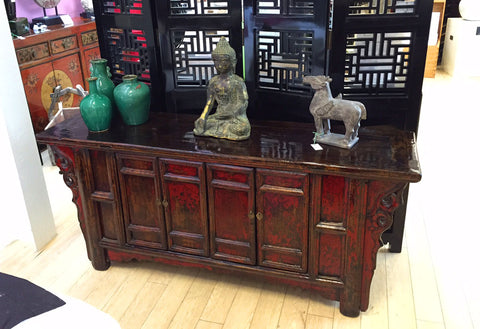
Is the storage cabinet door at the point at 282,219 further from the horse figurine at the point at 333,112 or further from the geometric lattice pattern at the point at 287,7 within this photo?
the geometric lattice pattern at the point at 287,7

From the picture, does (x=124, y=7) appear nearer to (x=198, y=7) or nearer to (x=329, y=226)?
(x=198, y=7)

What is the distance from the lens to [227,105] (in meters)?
1.99

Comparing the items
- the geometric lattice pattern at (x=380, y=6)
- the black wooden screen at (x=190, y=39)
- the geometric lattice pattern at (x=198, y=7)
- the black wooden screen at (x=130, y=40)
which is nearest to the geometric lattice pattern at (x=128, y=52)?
the black wooden screen at (x=130, y=40)

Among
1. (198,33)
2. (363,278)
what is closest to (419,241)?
(363,278)

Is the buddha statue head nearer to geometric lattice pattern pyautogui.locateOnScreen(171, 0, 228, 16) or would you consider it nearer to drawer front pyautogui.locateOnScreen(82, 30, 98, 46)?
geometric lattice pattern pyautogui.locateOnScreen(171, 0, 228, 16)

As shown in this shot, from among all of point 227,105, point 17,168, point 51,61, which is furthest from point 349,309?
point 51,61

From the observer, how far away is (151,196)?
82.1 inches

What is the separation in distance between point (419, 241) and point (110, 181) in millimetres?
1639

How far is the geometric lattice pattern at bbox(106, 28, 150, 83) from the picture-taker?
2318 mm

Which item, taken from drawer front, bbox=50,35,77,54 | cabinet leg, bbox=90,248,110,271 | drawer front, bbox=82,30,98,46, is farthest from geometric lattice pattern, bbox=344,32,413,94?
drawer front, bbox=82,30,98,46

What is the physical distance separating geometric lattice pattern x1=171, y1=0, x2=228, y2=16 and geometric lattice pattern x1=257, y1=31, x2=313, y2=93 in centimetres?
22

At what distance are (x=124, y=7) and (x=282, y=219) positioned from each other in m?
1.27

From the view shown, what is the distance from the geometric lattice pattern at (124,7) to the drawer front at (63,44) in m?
1.57

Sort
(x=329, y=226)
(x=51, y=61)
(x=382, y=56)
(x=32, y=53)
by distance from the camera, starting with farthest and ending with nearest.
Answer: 1. (x=51, y=61)
2. (x=32, y=53)
3. (x=382, y=56)
4. (x=329, y=226)
